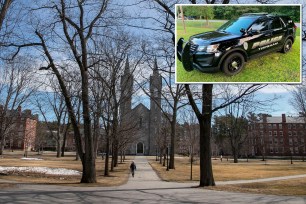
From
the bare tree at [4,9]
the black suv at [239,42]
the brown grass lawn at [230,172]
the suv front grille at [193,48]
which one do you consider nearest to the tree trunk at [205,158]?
the brown grass lawn at [230,172]

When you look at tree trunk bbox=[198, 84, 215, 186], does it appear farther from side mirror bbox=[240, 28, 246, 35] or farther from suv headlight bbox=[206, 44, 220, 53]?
suv headlight bbox=[206, 44, 220, 53]

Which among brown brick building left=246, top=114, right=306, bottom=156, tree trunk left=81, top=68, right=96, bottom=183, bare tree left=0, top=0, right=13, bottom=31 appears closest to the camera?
bare tree left=0, top=0, right=13, bottom=31

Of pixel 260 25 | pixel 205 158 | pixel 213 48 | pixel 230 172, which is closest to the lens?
pixel 213 48

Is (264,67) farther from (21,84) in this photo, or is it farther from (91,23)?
(21,84)

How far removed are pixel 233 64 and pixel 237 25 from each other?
1306 mm

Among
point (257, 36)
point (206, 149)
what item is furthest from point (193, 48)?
point (206, 149)

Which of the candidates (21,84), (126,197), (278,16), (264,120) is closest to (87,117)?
(126,197)

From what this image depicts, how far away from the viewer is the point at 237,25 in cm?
1095

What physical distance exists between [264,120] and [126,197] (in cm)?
8782

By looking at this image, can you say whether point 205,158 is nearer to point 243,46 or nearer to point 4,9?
point 243,46

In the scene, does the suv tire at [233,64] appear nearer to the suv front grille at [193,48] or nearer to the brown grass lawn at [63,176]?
the suv front grille at [193,48]

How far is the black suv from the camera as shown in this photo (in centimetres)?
1050

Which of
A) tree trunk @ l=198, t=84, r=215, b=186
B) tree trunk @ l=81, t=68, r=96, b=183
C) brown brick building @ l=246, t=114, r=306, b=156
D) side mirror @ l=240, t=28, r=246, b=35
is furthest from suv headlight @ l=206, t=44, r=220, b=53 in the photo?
brown brick building @ l=246, t=114, r=306, b=156

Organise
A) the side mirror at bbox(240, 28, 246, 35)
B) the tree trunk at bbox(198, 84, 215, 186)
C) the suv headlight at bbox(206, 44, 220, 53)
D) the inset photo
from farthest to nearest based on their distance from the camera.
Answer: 1. the tree trunk at bbox(198, 84, 215, 186)
2. the side mirror at bbox(240, 28, 246, 35)
3. the inset photo
4. the suv headlight at bbox(206, 44, 220, 53)
